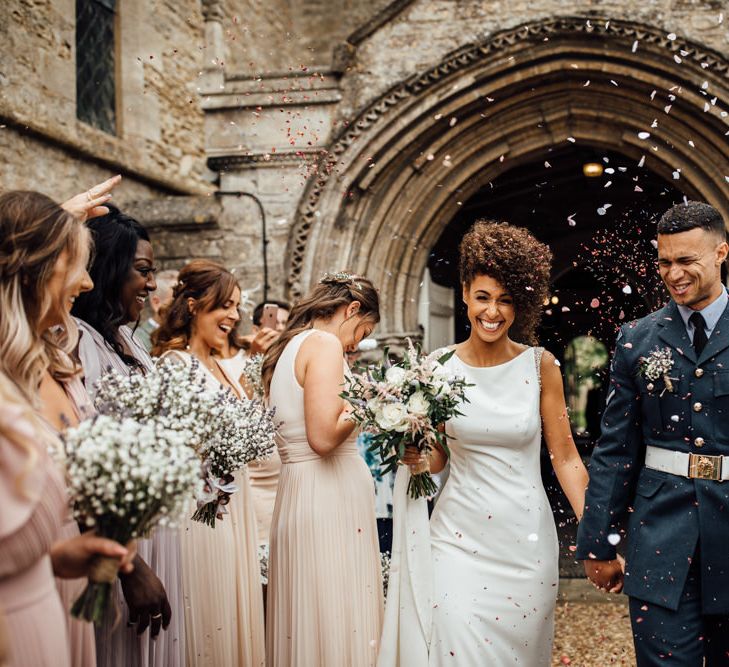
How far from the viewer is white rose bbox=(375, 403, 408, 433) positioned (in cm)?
294

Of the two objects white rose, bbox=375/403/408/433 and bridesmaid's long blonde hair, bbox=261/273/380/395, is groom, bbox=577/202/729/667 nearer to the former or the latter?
white rose, bbox=375/403/408/433

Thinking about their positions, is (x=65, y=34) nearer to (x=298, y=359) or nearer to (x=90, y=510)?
(x=298, y=359)

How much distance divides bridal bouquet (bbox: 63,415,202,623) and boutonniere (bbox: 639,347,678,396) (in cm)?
172

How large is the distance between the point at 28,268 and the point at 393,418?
4.53 feet

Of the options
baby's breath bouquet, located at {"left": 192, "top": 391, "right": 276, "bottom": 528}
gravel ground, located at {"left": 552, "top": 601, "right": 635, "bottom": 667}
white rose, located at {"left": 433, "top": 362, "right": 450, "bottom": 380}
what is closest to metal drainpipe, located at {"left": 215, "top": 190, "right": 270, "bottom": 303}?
gravel ground, located at {"left": 552, "top": 601, "right": 635, "bottom": 667}

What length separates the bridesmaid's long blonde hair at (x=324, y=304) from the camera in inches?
139

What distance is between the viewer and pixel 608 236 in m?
13.9

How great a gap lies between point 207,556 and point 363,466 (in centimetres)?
77

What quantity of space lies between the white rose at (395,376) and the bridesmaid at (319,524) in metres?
0.29

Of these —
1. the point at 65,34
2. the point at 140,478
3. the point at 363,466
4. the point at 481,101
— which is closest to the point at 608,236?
the point at 481,101

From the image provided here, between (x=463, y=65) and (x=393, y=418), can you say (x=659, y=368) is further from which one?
(x=463, y=65)

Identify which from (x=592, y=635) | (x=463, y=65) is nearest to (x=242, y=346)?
(x=592, y=635)

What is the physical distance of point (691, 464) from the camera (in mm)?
2818

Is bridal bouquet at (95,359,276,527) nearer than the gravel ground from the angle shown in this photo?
Yes
